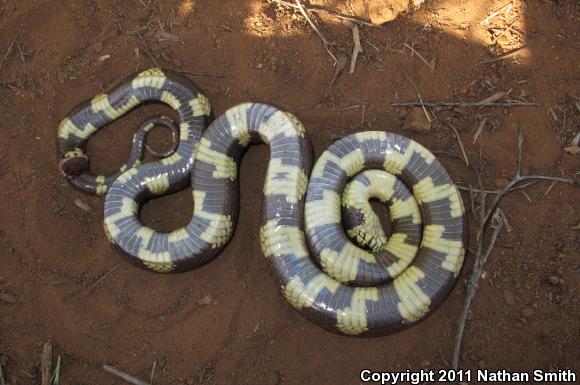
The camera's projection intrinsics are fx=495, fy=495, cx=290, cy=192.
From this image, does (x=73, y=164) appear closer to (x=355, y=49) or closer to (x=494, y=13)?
(x=355, y=49)

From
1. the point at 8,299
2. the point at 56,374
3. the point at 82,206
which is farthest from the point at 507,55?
the point at 8,299

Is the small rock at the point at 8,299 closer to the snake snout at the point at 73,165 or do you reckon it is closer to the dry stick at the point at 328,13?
the snake snout at the point at 73,165

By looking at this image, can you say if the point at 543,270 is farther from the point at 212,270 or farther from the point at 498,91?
the point at 212,270

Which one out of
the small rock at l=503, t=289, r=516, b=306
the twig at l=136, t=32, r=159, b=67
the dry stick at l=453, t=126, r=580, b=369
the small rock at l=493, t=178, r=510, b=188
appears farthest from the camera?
the twig at l=136, t=32, r=159, b=67

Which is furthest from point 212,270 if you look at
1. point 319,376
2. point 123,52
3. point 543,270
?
point 543,270

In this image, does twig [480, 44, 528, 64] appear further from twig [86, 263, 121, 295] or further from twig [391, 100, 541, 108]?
twig [86, 263, 121, 295]

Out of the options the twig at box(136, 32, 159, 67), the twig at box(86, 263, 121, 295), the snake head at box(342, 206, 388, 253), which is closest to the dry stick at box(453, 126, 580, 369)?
the snake head at box(342, 206, 388, 253)
